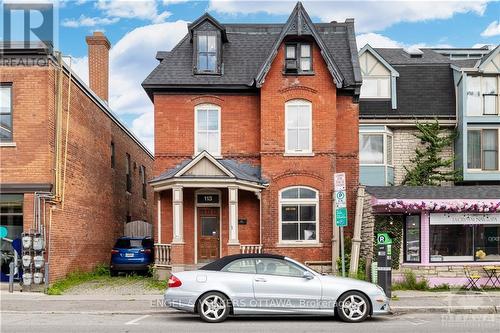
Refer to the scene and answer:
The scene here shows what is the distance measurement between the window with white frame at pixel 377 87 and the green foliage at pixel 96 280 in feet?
41.9

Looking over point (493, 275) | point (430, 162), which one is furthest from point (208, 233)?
point (430, 162)

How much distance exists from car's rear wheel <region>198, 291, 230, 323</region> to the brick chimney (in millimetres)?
19502

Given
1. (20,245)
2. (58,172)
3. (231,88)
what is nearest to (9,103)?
(58,172)

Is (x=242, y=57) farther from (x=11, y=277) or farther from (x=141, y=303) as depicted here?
(x=11, y=277)

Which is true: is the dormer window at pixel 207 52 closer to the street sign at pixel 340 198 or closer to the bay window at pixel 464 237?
the street sign at pixel 340 198

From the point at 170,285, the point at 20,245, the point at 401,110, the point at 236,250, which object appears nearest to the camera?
the point at 170,285

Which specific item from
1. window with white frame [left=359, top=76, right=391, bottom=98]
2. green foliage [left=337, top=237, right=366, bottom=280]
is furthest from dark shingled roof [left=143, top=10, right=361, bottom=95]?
green foliage [left=337, top=237, right=366, bottom=280]

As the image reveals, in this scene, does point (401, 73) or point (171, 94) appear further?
point (401, 73)

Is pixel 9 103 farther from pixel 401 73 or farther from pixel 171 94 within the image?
pixel 401 73

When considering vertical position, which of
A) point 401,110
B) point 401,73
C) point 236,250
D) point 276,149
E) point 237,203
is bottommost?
point 236,250

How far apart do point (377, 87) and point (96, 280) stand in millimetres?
14733

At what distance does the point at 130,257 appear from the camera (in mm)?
23859

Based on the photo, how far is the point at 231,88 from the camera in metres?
23.4

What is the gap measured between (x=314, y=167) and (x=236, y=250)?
166 inches
